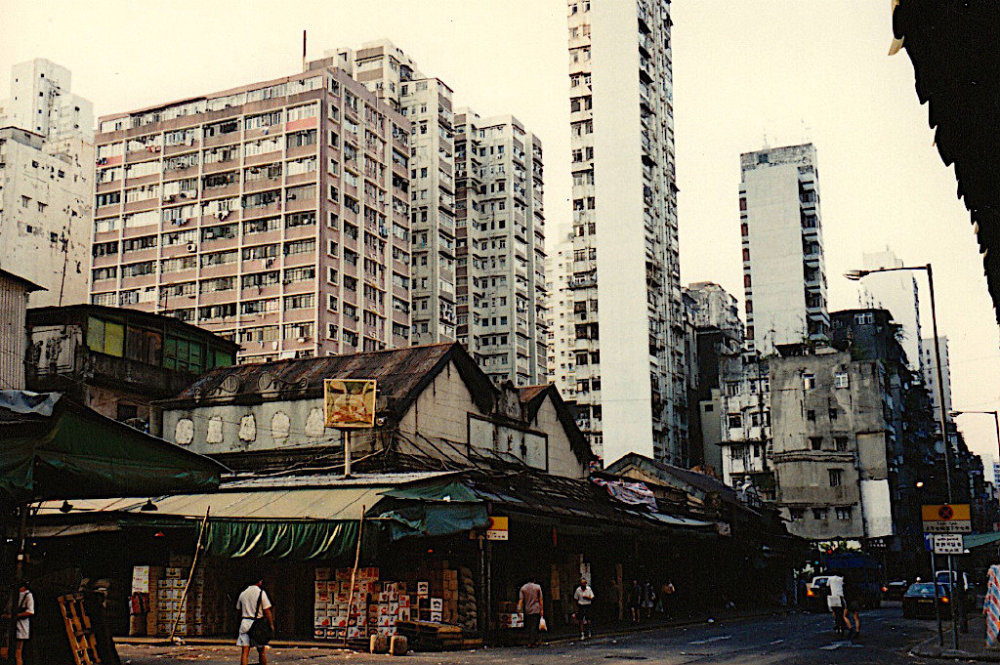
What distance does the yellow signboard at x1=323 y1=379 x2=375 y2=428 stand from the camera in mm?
30000

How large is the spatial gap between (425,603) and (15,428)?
15809mm

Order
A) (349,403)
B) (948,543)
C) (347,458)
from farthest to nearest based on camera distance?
1. (349,403)
2. (347,458)
3. (948,543)

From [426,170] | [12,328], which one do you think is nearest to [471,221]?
[426,170]

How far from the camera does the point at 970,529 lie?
984 inches

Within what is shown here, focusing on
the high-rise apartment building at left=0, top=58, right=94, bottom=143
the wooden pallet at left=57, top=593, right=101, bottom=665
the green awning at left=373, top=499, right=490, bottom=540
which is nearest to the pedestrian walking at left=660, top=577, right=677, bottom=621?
the green awning at left=373, top=499, right=490, bottom=540

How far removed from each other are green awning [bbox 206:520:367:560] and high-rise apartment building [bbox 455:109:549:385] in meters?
92.7

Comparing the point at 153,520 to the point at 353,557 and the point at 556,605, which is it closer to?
the point at 353,557

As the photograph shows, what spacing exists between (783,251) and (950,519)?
78365 millimetres

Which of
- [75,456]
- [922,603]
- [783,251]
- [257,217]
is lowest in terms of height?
[922,603]

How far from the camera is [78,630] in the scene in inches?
682

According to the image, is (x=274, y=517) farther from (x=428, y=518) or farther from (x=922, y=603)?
(x=922, y=603)

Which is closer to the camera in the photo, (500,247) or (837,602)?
(837,602)

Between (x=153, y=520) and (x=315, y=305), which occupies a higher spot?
(x=315, y=305)

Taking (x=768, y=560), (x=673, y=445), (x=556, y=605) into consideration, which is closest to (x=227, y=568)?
(x=556, y=605)
